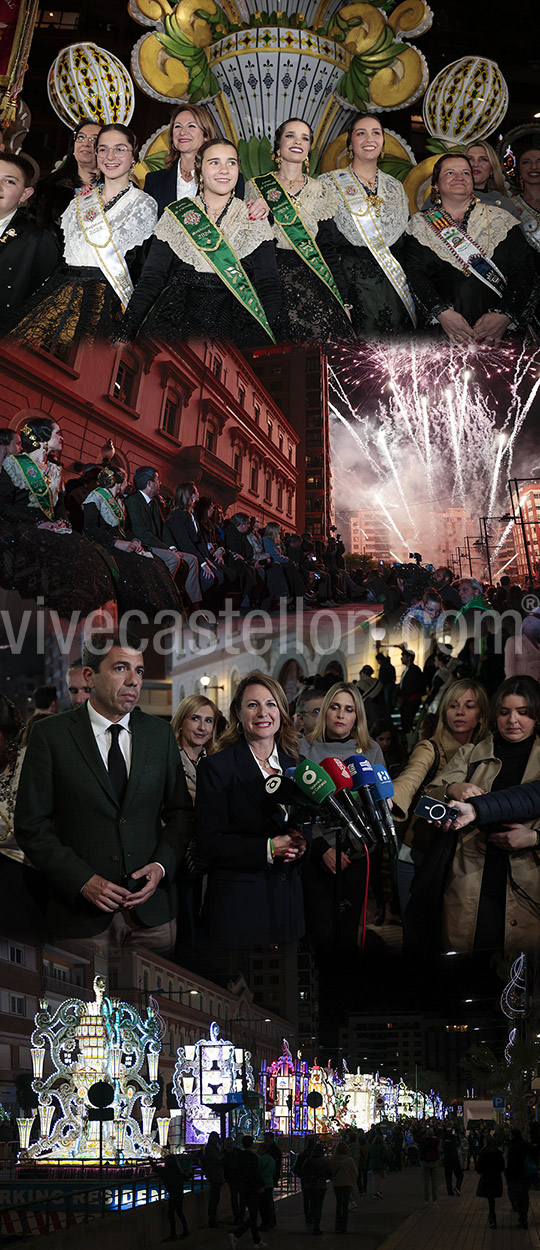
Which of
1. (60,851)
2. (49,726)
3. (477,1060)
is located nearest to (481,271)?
(49,726)

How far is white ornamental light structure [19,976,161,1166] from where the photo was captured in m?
9.04

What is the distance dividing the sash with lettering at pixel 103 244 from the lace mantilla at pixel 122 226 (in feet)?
0.10

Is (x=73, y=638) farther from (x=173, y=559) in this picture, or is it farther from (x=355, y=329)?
(x=355, y=329)

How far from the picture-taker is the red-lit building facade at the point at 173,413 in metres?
7.17

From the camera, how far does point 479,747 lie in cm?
664

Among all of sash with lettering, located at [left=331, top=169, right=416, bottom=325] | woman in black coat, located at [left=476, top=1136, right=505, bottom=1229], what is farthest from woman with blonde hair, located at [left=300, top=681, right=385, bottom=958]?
sash with lettering, located at [left=331, top=169, right=416, bottom=325]

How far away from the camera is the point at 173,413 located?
7.31 m

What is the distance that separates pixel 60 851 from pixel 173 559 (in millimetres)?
1742

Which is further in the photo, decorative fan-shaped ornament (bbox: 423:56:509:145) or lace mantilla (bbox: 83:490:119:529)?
decorative fan-shaped ornament (bbox: 423:56:509:145)

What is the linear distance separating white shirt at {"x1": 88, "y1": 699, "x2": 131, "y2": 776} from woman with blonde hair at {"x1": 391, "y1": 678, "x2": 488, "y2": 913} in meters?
1.43

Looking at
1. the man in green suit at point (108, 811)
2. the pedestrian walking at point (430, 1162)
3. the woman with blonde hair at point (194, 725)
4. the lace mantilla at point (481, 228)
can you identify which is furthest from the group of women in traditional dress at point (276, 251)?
the pedestrian walking at point (430, 1162)

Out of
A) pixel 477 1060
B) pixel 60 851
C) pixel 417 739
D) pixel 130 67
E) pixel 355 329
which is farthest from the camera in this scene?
pixel 477 1060

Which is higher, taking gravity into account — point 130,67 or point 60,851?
point 130,67

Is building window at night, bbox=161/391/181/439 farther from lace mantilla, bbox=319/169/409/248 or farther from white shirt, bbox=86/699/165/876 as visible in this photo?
white shirt, bbox=86/699/165/876
